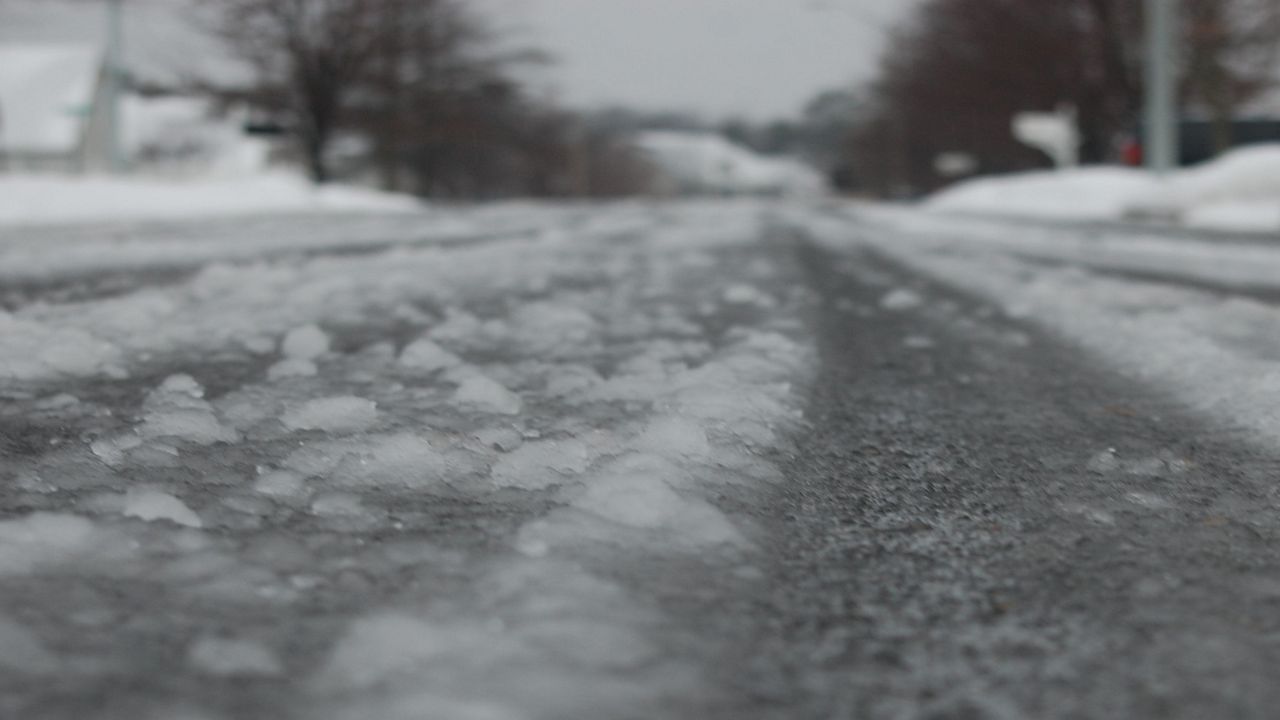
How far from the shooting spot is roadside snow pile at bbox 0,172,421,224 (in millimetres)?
10570

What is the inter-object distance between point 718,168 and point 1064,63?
408 ft

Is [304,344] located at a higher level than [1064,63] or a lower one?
lower

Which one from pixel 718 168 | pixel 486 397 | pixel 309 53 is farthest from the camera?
pixel 718 168

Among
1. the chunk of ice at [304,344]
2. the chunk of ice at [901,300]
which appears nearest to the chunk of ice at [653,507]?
the chunk of ice at [304,344]

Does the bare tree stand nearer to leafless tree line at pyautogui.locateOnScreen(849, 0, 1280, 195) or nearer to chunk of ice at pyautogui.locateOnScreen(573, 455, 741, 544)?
leafless tree line at pyautogui.locateOnScreen(849, 0, 1280, 195)

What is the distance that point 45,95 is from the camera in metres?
38.3

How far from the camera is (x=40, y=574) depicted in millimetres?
1190

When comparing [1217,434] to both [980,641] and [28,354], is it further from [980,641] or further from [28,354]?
[28,354]

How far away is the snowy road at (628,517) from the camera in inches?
39.1

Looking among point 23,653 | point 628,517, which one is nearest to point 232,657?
point 23,653

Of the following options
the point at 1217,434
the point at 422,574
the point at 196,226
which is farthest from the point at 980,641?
the point at 196,226

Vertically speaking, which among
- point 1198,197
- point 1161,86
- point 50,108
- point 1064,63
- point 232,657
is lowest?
point 232,657

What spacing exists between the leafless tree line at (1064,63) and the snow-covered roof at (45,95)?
25607 mm

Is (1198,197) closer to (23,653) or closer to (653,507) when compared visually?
(653,507)
